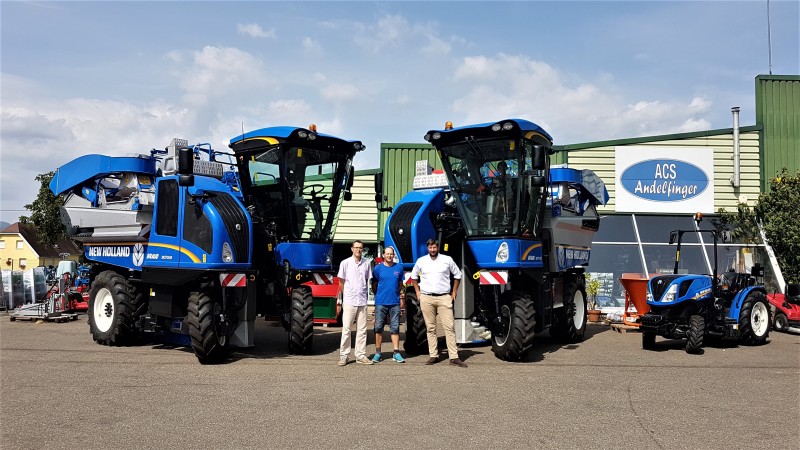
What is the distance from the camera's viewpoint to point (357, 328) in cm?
965

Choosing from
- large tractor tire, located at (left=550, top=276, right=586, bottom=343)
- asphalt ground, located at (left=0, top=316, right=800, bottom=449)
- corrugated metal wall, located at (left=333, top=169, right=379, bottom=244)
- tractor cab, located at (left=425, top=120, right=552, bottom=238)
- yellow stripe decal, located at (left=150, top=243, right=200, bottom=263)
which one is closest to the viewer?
asphalt ground, located at (left=0, top=316, right=800, bottom=449)

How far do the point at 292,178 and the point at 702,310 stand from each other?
24.3 feet

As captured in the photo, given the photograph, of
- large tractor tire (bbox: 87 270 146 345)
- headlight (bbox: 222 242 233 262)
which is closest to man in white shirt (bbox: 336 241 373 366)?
headlight (bbox: 222 242 233 262)

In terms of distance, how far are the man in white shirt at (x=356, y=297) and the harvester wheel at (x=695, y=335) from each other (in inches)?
211

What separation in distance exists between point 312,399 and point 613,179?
1501cm

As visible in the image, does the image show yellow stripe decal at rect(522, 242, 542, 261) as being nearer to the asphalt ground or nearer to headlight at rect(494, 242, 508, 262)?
headlight at rect(494, 242, 508, 262)

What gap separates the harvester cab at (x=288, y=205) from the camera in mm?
10781

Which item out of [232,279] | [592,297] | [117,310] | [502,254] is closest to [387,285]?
[502,254]

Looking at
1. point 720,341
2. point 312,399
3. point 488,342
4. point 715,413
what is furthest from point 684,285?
point 312,399

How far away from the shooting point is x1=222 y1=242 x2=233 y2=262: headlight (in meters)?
9.74

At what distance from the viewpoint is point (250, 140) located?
11.0m

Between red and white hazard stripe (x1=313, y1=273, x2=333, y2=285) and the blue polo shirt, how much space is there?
1.34 meters

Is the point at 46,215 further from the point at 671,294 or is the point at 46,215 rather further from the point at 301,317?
the point at 671,294

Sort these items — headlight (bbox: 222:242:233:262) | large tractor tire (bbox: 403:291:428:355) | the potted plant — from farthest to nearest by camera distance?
the potted plant
large tractor tire (bbox: 403:291:428:355)
headlight (bbox: 222:242:233:262)
